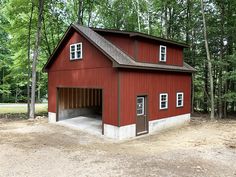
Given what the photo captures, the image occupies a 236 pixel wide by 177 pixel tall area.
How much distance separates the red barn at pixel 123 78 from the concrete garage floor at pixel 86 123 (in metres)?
0.65

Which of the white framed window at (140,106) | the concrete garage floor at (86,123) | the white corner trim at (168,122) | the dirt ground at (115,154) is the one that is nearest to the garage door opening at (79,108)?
the concrete garage floor at (86,123)

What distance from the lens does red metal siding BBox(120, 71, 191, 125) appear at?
39.3 ft

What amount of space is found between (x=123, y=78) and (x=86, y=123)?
5.33 m

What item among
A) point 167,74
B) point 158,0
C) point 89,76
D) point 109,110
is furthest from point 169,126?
point 158,0

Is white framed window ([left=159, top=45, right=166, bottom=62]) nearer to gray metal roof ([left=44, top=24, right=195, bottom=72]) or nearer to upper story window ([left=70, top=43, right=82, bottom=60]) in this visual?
gray metal roof ([left=44, top=24, right=195, bottom=72])

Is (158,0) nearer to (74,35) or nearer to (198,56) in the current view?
(198,56)

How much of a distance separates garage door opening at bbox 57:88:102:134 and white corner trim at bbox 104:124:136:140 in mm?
2235

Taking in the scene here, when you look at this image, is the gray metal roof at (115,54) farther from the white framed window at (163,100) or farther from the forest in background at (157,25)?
the forest in background at (157,25)

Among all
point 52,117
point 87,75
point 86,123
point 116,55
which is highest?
point 116,55

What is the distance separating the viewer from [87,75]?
44.7 feet

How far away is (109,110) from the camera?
12227 mm

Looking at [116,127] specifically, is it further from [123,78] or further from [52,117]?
[52,117]

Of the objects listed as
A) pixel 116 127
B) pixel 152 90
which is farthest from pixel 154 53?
pixel 116 127

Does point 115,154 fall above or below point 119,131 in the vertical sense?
below
